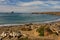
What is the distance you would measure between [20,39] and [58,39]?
224 cm

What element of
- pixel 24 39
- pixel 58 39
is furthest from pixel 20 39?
pixel 58 39

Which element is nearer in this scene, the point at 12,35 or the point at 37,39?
the point at 37,39

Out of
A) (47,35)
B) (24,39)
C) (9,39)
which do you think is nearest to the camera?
(24,39)

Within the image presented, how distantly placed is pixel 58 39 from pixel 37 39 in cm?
127

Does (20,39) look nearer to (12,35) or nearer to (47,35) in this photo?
(12,35)

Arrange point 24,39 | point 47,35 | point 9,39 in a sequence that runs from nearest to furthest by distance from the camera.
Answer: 1. point 24,39
2. point 9,39
3. point 47,35

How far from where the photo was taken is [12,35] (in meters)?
13.2

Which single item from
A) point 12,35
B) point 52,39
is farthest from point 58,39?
point 12,35

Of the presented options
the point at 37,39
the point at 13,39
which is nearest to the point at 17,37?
the point at 13,39

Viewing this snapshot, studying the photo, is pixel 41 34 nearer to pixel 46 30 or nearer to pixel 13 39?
pixel 46 30

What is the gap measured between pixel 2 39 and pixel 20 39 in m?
1.41

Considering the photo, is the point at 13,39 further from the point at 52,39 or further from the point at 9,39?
the point at 52,39

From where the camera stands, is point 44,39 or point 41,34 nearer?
point 44,39

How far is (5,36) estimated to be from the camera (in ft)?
44.2
